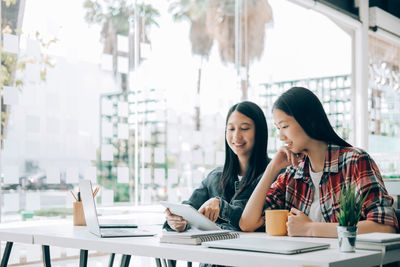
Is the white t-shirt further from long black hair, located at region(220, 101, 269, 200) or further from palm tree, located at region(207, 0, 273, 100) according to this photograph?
palm tree, located at region(207, 0, 273, 100)

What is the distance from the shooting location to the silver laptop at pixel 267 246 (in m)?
1.30

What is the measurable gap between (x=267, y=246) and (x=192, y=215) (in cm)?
49

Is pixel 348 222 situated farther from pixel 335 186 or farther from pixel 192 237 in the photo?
pixel 335 186

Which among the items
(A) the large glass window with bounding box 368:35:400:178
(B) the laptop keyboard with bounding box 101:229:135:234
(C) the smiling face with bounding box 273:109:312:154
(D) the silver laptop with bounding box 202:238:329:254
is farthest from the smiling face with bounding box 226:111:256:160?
(A) the large glass window with bounding box 368:35:400:178

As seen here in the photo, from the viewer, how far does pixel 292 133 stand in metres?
1.93

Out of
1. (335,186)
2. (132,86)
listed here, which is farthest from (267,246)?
(132,86)

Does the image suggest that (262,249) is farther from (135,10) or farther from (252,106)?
(135,10)

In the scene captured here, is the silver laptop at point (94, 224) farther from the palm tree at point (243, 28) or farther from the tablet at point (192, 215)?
the palm tree at point (243, 28)

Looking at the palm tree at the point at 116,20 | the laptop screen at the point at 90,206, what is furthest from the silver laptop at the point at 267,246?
the palm tree at the point at 116,20

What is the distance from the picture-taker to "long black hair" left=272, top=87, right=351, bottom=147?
1.91m

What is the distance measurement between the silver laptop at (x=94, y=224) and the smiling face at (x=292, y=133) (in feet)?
1.89

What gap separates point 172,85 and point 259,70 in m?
1.28

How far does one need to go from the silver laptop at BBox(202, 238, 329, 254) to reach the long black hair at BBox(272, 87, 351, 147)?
1.92 feet

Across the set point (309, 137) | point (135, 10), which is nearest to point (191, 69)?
point (135, 10)
